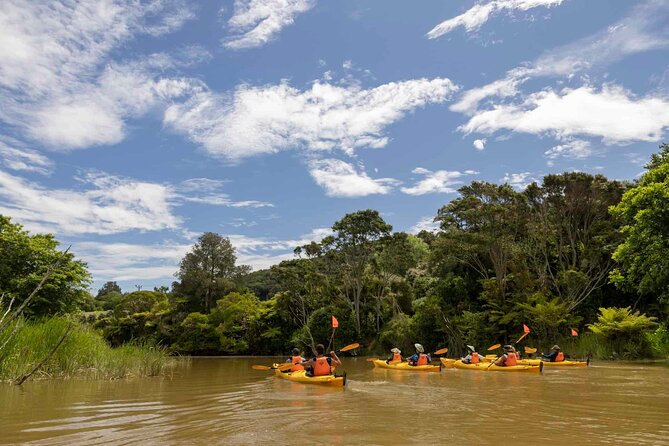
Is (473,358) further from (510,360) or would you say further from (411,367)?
(411,367)

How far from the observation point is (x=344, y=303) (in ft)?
98.2

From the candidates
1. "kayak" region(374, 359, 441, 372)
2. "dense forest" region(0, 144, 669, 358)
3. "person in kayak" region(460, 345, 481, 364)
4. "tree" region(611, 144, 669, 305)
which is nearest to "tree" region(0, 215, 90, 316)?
"dense forest" region(0, 144, 669, 358)

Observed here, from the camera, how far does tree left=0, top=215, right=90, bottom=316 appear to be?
17.3m

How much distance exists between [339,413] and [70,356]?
6.94 m

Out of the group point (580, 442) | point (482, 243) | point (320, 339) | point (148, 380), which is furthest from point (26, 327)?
point (320, 339)

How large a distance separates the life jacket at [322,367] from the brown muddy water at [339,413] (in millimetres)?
465

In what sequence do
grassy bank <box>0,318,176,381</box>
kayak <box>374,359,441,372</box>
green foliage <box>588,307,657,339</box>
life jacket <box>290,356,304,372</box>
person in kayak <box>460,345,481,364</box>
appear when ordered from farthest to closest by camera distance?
green foliage <box>588,307,657,339</box>
person in kayak <box>460,345,481,364</box>
kayak <box>374,359,441,372</box>
life jacket <box>290,356,304,372</box>
grassy bank <box>0,318,176,381</box>

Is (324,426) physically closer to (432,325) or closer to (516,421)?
(516,421)

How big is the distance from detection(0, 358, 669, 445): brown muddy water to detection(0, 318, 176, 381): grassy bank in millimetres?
393

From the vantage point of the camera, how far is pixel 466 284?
2544cm

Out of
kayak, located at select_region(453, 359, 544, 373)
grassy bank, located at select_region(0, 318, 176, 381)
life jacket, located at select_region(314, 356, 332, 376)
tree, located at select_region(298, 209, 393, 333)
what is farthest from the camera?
tree, located at select_region(298, 209, 393, 333)

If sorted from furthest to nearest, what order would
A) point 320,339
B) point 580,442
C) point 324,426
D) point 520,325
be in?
point 320,339
point 520,325
point 324,426
point 580,442

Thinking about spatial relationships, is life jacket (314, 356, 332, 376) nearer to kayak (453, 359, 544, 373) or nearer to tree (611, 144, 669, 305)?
kayak (453, 359, 544, 373)

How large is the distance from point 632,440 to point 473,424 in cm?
173
